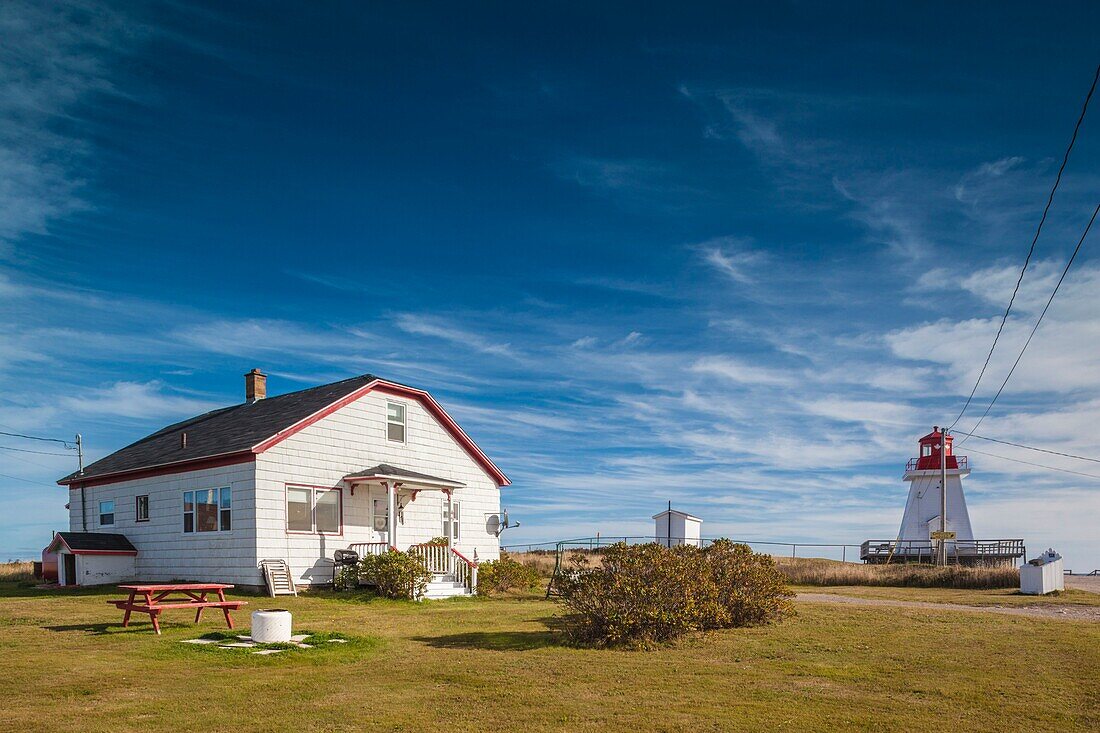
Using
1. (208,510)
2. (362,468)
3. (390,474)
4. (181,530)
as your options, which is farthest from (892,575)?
(181,530)

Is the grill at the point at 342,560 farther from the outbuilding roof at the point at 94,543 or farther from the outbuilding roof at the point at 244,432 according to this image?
the outbuilding roof at the point at 94,543

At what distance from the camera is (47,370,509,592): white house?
77.5 feet

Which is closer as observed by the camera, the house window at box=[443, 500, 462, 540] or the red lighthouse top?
the house window at box=[443, 500, 462, 540]

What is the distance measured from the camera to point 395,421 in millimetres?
28203

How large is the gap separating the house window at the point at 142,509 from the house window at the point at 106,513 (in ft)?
6.27

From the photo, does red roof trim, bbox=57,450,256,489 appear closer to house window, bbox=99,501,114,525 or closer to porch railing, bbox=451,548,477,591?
house window, bbox=99,501,114,525

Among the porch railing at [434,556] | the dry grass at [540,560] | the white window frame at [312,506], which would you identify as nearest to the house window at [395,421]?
the white window frame at [312,506]

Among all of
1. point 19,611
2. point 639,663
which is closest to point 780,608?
point 639,663

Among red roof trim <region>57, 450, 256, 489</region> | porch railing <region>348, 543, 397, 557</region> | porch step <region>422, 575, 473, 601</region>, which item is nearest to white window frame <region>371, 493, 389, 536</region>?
porch railing <region>348, 543, 397, 557</region>

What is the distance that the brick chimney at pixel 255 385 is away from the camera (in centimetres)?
3219

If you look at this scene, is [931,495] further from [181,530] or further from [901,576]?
[181,530]

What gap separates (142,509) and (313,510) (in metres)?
7.03

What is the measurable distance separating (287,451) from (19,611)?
24.8 ft

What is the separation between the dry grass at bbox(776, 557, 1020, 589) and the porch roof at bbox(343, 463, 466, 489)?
44.9 feet
